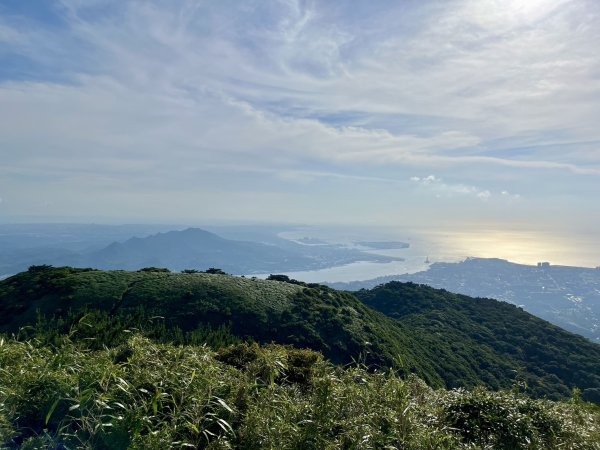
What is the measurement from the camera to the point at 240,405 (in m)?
5.74

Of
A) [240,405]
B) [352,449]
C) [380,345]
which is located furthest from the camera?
[380,345]

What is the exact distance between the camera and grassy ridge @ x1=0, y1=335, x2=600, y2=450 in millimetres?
4828

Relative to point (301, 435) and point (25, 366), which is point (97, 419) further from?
point (301, 435)

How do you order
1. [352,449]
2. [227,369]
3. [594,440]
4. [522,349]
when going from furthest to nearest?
[522,349] → [227,369] → [594,440] → [352,449]

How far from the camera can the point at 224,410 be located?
5461 mm

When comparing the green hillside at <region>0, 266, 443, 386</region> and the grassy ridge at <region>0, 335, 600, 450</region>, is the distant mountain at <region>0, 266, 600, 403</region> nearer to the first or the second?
the green hillside at <region>0, 266, 443, 386</region>

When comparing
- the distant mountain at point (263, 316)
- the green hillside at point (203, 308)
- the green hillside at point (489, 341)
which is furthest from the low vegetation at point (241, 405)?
the green hillside at point (489, 341)

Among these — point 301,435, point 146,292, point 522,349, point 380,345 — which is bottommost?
point 522,349

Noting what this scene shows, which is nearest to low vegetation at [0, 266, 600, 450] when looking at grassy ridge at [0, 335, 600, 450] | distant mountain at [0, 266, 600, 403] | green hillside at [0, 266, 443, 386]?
grassy ridge at [0, 335, 600, 450]

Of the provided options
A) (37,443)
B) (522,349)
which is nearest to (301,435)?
(37,443)

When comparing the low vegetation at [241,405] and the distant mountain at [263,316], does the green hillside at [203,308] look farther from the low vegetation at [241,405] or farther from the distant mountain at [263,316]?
the low vegetation at [241,405]

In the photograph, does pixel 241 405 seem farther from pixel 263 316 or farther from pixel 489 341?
pixel 489 341

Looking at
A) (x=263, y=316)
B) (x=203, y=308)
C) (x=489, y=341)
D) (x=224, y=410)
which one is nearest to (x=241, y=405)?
(x=224, y=410)

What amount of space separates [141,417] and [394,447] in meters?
3.31
